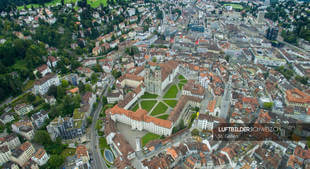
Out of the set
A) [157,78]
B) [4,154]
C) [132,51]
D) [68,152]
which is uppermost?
[132,51]

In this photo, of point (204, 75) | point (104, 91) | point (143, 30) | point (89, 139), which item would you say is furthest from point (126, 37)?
point (89, 139)

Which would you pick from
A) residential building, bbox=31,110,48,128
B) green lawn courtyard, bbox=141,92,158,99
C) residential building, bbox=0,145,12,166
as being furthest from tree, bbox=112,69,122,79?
residential building, bbox=0,145,12,166

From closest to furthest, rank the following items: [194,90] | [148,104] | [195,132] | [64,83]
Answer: [195,132]
[148,104]
[194,90]
[64,83]

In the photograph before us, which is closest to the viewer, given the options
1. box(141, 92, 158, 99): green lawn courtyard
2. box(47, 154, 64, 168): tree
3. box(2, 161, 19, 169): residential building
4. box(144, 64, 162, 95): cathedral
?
box(2, 161, 19, 169): residential building

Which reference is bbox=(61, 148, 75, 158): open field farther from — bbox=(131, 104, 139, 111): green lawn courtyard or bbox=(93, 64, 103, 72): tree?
bbox=(93, 64, 103, 72): tree

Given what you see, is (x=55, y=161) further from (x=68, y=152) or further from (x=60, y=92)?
(x=60, y=92)

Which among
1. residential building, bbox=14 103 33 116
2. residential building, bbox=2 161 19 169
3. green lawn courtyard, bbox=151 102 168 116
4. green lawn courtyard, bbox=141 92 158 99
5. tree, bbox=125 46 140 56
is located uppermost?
tree, bbox=125 46 140 56

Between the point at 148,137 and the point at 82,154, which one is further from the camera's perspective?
the point at 148,137

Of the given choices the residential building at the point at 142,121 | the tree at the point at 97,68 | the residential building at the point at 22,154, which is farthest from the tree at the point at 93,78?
the residential building at the point at 22,154

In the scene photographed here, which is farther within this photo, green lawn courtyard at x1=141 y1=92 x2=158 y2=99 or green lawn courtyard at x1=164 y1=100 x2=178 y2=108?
green lawn courtyard at x1=141 y1=92 x2=158 y2=99

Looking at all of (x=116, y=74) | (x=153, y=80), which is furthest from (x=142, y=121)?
(x=116, y=74)
